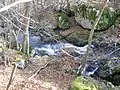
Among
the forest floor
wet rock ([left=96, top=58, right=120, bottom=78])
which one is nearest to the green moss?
the forest floor

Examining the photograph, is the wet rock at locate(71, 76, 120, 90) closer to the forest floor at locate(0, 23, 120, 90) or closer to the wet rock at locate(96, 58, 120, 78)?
the forest floor at locate(0, 23, 120, 90)

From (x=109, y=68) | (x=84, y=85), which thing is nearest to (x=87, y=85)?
(x=84, y=85)

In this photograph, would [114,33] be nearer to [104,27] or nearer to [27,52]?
[104,27]

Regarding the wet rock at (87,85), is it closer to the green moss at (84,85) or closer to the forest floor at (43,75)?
Result: the green moss at (84,85)

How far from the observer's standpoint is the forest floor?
26.7ft

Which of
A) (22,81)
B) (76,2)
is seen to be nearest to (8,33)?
(22,81)

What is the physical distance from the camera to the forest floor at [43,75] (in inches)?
320

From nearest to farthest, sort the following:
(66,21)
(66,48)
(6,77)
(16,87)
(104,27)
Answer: (16,87) < (6,77) < (66,48) < (104,27) < (66,21)

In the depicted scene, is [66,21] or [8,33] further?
[66,21]

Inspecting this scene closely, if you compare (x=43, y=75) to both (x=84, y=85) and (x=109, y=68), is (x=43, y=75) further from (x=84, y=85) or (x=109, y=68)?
(x=109, y=68)

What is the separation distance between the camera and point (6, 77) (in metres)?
8.75

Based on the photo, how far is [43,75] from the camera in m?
9.55

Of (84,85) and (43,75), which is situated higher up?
(84,85)

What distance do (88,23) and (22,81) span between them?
819 cm
